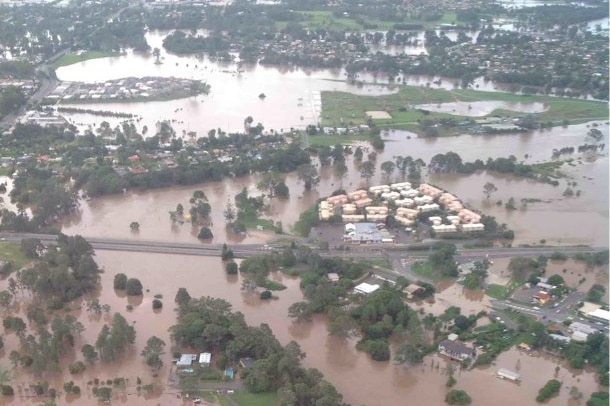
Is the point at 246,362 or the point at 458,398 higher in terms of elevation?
the point at 246,362

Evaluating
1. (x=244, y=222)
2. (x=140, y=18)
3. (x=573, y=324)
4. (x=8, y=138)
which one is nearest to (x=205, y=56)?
(x=140, y=18)

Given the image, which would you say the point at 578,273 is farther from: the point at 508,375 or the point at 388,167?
the point at 388,167

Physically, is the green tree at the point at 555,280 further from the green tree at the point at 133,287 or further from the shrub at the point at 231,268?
the green tree at the point at 133,287

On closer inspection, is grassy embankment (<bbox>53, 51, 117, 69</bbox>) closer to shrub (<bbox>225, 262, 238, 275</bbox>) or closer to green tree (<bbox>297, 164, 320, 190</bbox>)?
green tree (<bbox>297, 164, 320, 190</bbox>)

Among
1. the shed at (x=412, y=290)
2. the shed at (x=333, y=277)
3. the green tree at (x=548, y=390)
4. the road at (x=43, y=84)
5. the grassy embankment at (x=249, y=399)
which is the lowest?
the green tree at (x=548, y=390)

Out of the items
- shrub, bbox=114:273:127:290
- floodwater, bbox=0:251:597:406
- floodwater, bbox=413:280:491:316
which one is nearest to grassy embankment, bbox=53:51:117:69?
floodwater, bbox=0:251:597:406

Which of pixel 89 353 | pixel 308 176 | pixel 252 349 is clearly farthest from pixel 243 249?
pixel 89 353

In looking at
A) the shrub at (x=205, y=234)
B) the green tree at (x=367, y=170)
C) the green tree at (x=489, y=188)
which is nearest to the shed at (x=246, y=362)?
the shrub at (x=205, y=234)
